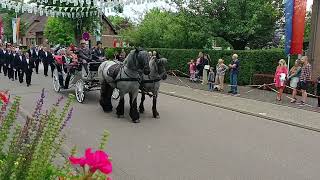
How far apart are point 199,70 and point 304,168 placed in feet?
47.8

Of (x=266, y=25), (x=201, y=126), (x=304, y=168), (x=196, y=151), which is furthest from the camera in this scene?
(x=266, y=25)

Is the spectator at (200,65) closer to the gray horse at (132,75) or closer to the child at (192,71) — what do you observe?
the child at (192,71)

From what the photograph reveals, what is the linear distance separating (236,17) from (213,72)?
5.09 meters

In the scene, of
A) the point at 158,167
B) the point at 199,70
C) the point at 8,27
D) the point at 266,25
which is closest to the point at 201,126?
the point at 158,167

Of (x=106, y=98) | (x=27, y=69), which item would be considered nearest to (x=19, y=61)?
(x=27, y=69)

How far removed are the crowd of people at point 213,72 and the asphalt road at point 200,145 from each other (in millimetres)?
4733

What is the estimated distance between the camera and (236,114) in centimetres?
1220

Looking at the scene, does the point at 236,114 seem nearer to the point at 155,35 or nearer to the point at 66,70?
the point at 66,70

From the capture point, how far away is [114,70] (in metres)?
11.1

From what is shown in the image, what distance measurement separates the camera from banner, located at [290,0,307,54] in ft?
52.7

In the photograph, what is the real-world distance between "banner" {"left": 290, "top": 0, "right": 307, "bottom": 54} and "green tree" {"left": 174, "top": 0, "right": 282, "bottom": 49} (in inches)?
220

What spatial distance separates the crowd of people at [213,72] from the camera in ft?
55.6

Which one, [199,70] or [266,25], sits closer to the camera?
[199,70]

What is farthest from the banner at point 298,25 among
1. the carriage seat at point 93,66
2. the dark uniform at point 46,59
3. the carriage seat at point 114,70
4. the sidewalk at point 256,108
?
the dark uniform at point 46,59
